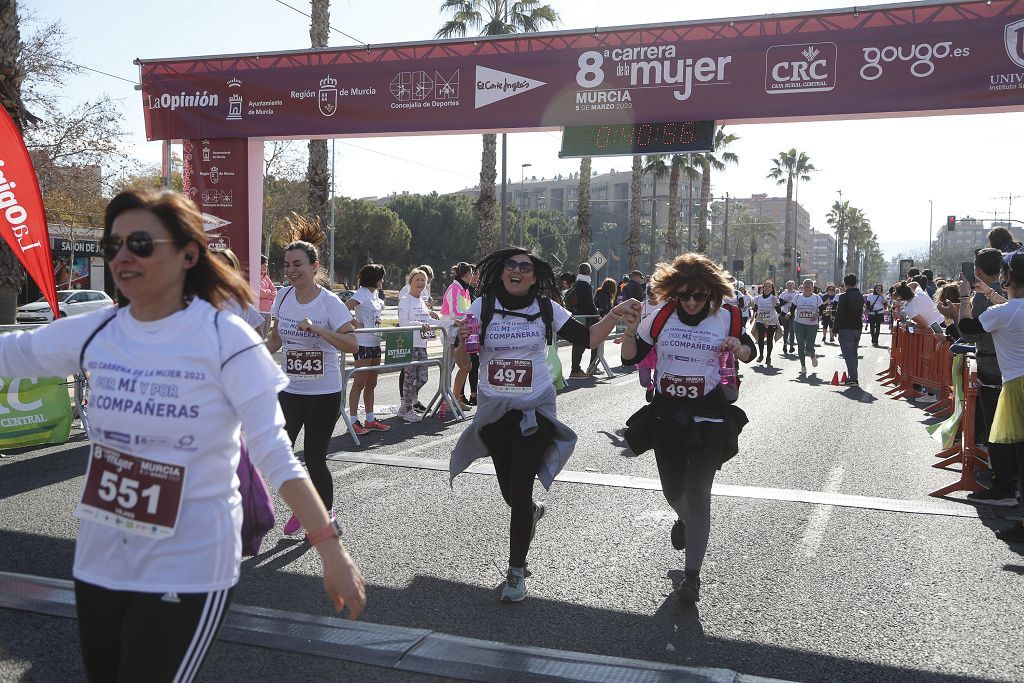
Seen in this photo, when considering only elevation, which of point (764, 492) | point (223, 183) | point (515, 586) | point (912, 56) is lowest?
point (764, 492)

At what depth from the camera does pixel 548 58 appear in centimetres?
1280

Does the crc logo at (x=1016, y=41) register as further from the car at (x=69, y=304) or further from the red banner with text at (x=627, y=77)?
the car at (x=69, y=304)

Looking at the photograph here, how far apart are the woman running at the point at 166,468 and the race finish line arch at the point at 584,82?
35.9ft

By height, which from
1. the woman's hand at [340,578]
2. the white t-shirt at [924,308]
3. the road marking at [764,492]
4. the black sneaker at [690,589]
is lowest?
the road marking at [764,492]

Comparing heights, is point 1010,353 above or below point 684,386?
above

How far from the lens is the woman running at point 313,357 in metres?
5.82

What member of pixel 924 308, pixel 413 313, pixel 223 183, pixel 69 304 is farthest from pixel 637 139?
pixel 69 304

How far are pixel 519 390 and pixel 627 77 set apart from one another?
8444 millimetres

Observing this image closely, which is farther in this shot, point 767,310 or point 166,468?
point 767,310

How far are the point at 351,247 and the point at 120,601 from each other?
73814 mm

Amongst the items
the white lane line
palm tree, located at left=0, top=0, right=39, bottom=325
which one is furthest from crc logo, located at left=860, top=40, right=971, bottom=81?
palm tree, located at left=0, top=0, right=39, bottom=325

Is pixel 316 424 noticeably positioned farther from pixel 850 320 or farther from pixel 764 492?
pixel 850 320

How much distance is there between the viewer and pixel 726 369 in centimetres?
521

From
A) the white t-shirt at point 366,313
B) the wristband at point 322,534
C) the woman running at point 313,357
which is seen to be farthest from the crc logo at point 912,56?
the wristband at point 322,534
